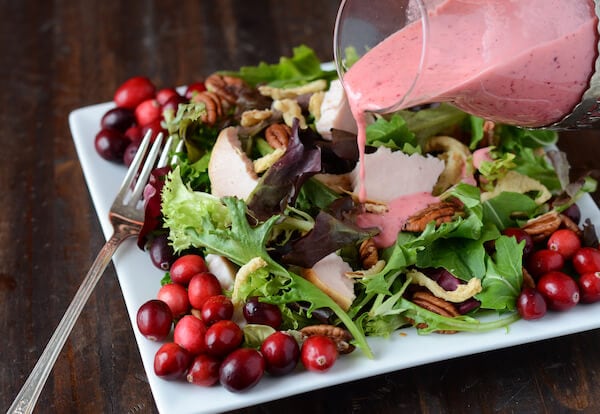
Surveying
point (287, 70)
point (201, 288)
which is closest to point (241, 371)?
point (201, 288)

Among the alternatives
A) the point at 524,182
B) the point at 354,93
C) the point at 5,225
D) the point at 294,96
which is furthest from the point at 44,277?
the point at 524,182

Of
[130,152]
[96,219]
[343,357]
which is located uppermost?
[130,152]

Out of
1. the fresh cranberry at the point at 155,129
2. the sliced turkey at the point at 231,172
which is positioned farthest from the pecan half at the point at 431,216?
the fresh cranberry at the point at 155,129

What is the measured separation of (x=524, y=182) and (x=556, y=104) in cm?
39

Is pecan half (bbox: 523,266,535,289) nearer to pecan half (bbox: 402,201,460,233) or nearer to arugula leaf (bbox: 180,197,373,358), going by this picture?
pecan half (bbox: 402,201,460,233)

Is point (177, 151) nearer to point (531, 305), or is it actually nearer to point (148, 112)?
point (148, 112)

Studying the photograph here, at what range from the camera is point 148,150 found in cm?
287

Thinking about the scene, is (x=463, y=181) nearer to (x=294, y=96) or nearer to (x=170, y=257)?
(x=294, y=96)

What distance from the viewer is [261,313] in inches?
88.0

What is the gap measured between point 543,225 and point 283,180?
2.46ft

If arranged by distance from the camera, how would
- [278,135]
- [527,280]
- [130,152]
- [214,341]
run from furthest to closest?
[130,152]
[278,135]
[527,280]
[214,341]

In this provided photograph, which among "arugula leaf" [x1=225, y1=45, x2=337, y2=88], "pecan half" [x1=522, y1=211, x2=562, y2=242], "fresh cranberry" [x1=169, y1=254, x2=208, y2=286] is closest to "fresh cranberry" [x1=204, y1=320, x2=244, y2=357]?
"fresh cranberry" [x1=169, y1=254, x2=208, y2=286]

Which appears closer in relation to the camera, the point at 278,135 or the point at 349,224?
the point at 349,224

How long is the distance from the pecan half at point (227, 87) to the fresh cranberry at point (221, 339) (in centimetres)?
93
